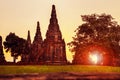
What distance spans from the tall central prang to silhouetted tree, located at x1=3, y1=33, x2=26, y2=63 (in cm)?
2750

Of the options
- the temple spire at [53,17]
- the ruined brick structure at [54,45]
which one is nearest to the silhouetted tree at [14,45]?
the ruined brick structure at [54,45]

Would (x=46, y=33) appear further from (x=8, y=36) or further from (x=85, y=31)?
(x=8, y=36)

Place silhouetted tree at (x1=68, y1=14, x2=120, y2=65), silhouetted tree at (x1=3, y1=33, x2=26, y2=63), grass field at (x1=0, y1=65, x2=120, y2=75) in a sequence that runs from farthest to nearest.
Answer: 1. silhouetted tree at (x1=3, y1=33, x2=26, y2=63)
2. silhouetted tree at (x1=68, y1=14, x2=120, y2=65)
3. grass field at (x1=0, y1=65, x2=120, y2=75)

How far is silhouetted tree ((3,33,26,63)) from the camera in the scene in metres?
100

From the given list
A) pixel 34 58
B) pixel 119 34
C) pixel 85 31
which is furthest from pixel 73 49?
pixel 34 58

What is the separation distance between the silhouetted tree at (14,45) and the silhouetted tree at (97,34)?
34.6 meters

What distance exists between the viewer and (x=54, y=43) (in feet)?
243

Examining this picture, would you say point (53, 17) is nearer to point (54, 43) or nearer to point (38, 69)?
point (54, 43)

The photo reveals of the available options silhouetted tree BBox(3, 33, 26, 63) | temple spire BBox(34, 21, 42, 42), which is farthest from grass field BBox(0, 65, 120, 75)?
silhouetted tree BBox(3, 33, 26, 63)

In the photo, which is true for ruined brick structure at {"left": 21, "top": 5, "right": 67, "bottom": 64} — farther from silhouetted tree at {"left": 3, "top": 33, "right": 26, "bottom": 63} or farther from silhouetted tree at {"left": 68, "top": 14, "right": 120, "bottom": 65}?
silhouetted tree at {"left": 3, "top": 33, "right": 26, "bottom": 63}

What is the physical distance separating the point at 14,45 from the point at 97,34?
4111 cm

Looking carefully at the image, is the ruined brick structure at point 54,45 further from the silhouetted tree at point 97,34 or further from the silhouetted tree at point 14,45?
the silhouetted tree at point 14,45

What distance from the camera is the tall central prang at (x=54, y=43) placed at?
2881 inches

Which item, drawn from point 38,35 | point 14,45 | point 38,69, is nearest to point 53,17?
point 38,35
